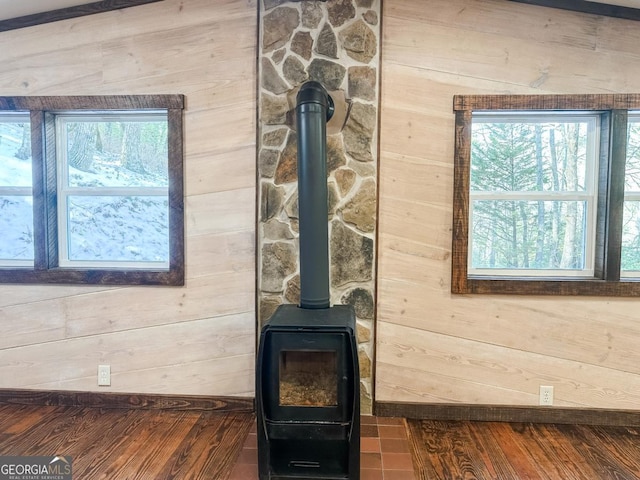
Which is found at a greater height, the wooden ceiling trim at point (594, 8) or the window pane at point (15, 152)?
the wooden ceiling trim at point (594, 8)

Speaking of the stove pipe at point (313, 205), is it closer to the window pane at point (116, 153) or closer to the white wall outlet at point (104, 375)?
the window pane at point (116, 153)

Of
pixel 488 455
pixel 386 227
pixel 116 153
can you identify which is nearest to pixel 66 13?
pixel 116 153

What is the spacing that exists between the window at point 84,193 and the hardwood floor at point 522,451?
6.11 feet

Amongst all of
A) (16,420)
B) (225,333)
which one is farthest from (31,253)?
(225,333)

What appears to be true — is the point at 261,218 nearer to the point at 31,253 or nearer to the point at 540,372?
the point at 31,253

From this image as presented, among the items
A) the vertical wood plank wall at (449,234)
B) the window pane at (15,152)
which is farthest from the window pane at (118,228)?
the vertical wood plank wall at (449,234)

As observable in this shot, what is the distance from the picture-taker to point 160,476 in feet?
6.22

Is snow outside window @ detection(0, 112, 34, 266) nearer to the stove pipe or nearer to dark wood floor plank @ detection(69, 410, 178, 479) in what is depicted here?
dark wood floor plank @ detection(69, 410, 178, 479)

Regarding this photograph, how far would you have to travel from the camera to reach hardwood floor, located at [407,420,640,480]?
1.94 m

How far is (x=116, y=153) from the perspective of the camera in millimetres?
2629

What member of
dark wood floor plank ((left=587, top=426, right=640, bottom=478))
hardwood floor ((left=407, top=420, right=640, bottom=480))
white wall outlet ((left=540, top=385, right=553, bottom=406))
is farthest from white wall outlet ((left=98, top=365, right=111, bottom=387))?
dark wood floor plank ((left=587, top=426, right=640, bottom=478))

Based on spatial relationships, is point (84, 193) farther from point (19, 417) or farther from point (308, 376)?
point (308, 376)

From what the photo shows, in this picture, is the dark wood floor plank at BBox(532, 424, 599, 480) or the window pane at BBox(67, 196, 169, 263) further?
the window pane at BBox(67, 196, 169, 263)

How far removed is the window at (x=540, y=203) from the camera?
2.35 meters
